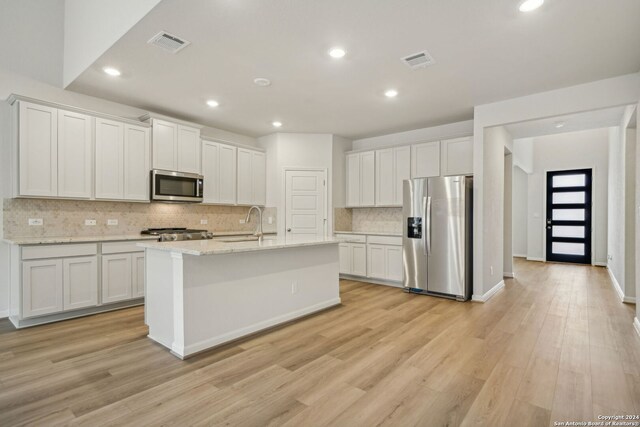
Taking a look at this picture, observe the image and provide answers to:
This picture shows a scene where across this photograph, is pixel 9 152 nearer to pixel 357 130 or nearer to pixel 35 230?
pixel 35 230

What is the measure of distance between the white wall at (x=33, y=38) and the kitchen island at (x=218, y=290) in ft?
8.91

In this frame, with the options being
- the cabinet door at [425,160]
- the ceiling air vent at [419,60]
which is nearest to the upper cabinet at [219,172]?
the cabinet door at [425,160]

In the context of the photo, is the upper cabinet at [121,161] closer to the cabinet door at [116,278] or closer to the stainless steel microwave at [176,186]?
the stainless steel microwave at [176,186]

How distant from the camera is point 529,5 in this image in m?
2.36

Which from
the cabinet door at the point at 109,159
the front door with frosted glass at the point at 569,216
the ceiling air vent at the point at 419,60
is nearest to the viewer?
the ceiling air vent at the point at 419,60

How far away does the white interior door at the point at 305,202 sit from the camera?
6.11 m

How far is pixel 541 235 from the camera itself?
871 centimetres

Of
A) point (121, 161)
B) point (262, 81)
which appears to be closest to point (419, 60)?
point (262, 81)

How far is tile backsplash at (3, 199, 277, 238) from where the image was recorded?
374cm

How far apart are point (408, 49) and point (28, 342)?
14.4 ft

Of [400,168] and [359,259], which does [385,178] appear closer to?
[400,168]

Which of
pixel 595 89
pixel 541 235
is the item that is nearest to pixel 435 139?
pixel 595 89

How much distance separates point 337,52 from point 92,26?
2.52 metres

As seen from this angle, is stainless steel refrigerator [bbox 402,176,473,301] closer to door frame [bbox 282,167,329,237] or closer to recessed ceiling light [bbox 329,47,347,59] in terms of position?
door frame [bbox 282,167,329,237]
